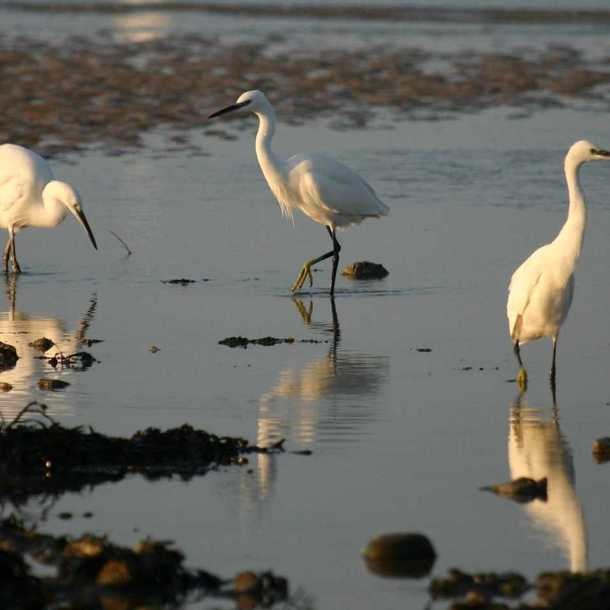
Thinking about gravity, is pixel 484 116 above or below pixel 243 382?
above

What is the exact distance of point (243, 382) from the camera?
923 centimetres

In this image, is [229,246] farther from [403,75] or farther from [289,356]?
[403,75]

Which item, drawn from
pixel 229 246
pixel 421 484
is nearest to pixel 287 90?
pixel 229 246

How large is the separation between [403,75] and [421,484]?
19.7 metres

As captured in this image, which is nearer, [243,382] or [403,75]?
[243,382]

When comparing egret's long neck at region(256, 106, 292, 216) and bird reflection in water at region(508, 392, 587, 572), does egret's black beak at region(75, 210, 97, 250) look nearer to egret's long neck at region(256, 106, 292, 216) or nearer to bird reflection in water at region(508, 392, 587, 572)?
egret's long neck at region(256, 106, 292, 216)

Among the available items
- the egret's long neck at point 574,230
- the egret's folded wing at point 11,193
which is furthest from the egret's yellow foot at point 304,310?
the egret's folded wing at point 11,193

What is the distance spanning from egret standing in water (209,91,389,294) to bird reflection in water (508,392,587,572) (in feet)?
14.8

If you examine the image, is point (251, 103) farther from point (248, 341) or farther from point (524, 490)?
point (524, 490)

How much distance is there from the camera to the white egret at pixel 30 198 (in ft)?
43.8

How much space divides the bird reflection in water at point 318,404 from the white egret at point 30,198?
3628 millimetres

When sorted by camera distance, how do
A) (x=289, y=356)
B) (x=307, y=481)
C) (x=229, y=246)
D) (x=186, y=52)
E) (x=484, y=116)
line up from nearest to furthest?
(x=307, y=481) < (x=289, y=356) < (x=229, y=246) < (x=484, y=116) < (x=186, y=52)

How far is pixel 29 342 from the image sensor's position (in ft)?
33.7

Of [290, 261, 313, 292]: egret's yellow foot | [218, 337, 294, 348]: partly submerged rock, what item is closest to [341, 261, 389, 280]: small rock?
[290, 261, 313, 292]: egret's yellow foot
